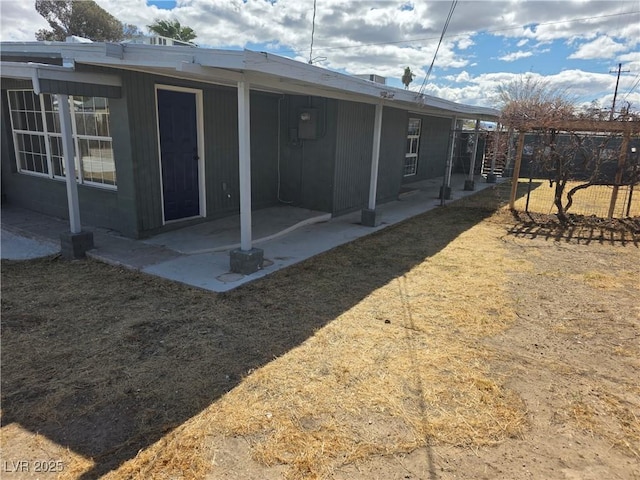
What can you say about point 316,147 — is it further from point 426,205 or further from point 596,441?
point 596,441

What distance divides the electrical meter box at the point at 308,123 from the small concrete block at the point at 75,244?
160 inches

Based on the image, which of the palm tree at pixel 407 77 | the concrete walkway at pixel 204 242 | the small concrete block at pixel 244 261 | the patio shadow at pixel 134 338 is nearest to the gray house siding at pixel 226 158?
the concrete walkway at pixel 204 242

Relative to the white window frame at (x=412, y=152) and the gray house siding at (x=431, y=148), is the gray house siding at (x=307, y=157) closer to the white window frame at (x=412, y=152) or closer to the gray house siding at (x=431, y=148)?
the white window frame at (x=412, y=152)

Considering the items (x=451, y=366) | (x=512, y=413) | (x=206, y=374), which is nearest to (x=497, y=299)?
(x=451, y=366)

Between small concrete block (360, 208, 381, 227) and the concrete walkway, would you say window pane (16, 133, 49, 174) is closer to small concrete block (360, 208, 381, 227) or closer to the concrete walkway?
the concrete walkway

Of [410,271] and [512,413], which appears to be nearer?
[512,413]

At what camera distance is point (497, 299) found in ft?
14.9

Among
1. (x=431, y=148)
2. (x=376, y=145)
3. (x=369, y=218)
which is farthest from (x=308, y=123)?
(x=431, y=148)

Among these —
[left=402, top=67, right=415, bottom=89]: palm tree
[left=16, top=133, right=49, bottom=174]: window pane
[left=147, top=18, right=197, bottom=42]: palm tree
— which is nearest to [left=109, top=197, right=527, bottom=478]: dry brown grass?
[left=16, top=133, right=49, bottom=174]: window pane

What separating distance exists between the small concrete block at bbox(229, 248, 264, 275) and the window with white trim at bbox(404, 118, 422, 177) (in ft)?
27.6

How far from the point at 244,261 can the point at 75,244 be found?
7.48 ft

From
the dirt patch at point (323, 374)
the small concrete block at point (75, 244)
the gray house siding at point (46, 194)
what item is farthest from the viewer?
the gray house siding at point (46, 194)

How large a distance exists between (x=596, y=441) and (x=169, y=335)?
316cm

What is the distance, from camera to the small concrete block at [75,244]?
5.31 m
